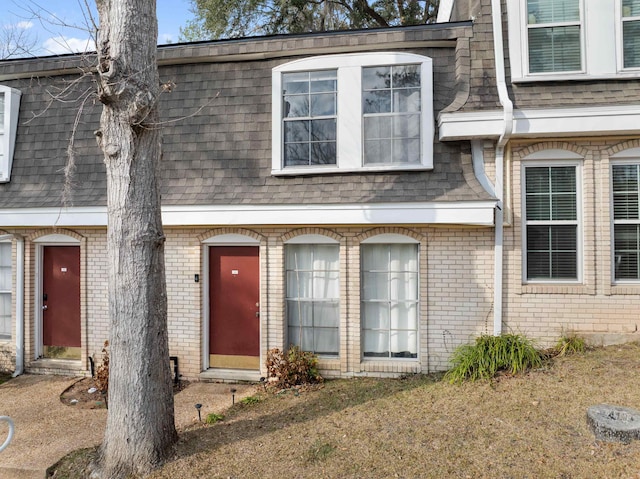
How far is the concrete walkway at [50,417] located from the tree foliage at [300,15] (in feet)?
42.8

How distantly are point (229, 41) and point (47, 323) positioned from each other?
6023 mm

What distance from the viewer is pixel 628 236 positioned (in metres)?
6.71

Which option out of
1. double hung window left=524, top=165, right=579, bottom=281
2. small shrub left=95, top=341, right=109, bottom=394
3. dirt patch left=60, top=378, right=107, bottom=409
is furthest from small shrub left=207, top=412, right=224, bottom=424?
double hung window left=524, top=165, right=579, bottom=281

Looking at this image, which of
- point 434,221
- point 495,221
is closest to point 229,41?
point 434,221

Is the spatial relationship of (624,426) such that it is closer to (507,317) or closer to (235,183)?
(507,317)

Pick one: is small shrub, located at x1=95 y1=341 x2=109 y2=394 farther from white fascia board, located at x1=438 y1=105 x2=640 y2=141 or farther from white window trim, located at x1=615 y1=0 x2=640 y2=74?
white window trim, located at x1=615 y1=0 x2=640 y2=74

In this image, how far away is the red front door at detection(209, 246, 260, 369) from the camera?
7410mm

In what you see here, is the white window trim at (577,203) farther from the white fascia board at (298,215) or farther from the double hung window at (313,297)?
the double hung window at (313,297)

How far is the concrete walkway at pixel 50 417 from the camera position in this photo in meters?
4.92

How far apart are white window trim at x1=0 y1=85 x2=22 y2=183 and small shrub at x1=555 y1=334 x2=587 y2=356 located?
31.8ft

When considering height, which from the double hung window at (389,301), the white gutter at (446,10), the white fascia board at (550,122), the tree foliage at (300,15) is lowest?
the double hung window at (389,301)

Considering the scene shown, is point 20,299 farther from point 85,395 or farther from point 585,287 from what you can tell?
point 585,287

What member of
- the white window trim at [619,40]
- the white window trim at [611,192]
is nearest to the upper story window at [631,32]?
the white window trim at [619,40]

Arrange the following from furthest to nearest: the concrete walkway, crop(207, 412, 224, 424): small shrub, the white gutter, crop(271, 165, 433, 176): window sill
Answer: the white gutter, crop(271, 165, 433, 176): window sill, crop(207, 412, 224, 424): small shrub, the concrete walkway
